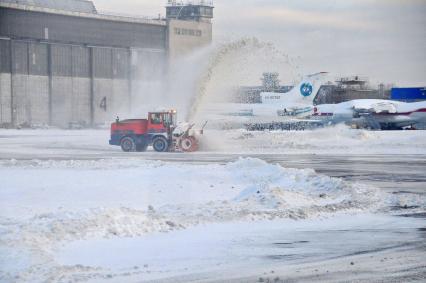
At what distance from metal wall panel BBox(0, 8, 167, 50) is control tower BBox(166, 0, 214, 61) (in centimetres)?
131

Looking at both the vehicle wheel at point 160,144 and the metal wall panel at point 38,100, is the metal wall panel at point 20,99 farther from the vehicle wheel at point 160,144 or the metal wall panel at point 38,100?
the vehicle wheel at point 160,144

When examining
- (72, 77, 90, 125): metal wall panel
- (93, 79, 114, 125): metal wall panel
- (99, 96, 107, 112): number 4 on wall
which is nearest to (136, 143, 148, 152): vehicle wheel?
(72, 77, 90, 125): metal wall panel

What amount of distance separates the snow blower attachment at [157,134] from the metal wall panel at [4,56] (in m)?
38.6

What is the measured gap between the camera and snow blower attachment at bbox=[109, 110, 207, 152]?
40.1 m

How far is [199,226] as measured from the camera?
1515cm

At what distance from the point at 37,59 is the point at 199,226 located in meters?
67.8

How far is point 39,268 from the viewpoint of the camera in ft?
35.3

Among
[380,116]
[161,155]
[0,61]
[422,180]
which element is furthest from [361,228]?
[0,61]

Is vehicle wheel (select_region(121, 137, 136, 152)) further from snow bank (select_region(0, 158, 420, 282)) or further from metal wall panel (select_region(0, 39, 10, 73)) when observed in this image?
metal wall panel (select_region(0, 39, 10, 73))

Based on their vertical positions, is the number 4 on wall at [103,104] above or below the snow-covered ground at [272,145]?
above

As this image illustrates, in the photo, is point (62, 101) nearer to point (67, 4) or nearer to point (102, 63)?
point (102, 63)

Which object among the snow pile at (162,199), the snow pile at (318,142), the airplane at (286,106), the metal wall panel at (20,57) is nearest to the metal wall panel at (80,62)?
the metal wall panel at (20,57)

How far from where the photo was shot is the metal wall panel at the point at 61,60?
8100 centimetres

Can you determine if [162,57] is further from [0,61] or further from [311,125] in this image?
[311,125]
